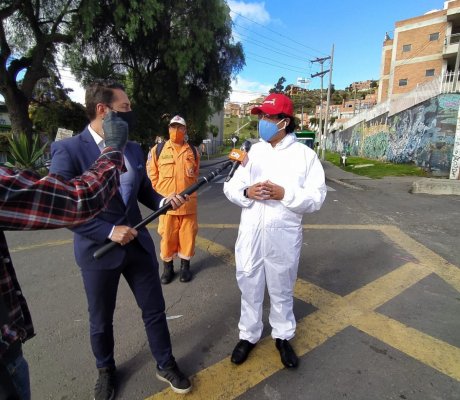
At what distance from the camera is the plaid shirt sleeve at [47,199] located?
3.10 feet

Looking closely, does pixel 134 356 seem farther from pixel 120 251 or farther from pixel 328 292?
pixel 328 292

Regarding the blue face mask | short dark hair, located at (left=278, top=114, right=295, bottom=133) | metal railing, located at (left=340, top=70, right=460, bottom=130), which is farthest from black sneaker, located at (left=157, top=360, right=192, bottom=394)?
metal railing, located at (left=340, top=70, right=460, bottom=130)

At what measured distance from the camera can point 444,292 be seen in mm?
3375

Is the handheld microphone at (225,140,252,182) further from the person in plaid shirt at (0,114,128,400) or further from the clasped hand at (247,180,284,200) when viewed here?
the person in plaid shirt at (0,114,128,400)

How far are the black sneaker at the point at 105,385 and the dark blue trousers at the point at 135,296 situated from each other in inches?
1.6

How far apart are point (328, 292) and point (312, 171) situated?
171cm

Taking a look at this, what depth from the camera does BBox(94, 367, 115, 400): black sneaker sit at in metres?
1.97

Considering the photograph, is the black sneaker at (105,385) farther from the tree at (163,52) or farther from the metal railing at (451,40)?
the metal railing at (451,40)

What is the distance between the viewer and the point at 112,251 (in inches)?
74.5

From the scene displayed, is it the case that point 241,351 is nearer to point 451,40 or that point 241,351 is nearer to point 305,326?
point 305,326

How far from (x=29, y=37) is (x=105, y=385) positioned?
14.3 m

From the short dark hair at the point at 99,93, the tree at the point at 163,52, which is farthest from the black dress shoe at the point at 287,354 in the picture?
the tree at the point at 163,52

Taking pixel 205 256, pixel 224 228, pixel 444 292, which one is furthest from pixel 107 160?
pixel 224 228

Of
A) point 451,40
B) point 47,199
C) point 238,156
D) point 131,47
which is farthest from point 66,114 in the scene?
point 451,40
